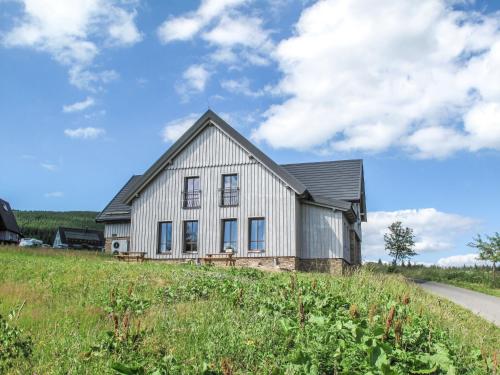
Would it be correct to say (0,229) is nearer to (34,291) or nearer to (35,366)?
(34,291)

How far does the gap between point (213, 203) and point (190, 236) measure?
2036 millimetres

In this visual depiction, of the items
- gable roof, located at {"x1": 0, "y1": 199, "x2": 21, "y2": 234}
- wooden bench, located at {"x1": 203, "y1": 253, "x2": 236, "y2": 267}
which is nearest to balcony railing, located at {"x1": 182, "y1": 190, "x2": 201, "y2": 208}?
wooden bench, located at {"x1": 203, "y1": 253, "x2": 236, "y2": 267}

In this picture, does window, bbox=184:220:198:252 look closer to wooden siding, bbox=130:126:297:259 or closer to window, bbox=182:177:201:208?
wooden siding, bbox=130:126:297:259

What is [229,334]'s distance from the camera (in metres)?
6.48

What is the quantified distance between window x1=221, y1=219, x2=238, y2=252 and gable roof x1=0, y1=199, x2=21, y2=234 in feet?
146

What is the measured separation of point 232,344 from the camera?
596cm

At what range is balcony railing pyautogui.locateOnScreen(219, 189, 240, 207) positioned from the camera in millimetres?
25469

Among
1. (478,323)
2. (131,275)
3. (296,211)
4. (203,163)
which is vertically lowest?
(478,323)

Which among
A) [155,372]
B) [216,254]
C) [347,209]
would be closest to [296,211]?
[347,209]

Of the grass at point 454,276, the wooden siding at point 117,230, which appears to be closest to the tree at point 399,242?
the grass at point 454,276

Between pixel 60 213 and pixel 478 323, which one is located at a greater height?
pixel 60 213

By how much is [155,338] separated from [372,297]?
503 centimetres

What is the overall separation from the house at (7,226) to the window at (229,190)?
1657 inches

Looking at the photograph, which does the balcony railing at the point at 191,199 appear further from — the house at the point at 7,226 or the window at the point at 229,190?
the house at the point at 7,226
